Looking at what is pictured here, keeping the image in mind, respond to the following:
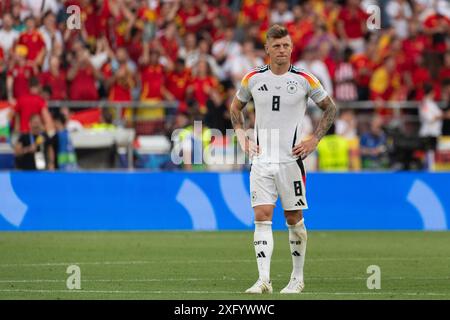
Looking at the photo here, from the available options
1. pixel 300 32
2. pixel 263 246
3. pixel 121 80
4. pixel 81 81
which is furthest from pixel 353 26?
pixel 263 246

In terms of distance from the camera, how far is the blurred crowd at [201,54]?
24.0 m

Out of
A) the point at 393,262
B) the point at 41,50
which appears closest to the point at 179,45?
the point at 41,50

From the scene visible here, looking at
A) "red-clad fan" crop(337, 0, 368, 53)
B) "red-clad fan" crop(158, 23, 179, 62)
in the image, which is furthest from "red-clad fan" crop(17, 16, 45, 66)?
"red-clad fan" crop(337, 0, 368, 53)

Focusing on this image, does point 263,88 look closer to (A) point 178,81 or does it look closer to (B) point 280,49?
(B) point 280,49

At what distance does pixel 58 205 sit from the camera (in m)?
20.8

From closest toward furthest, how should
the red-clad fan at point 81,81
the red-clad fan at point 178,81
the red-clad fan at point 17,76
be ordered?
the red-clad fan at point 17,76 < the red-clad fan at point 81,81 < the red-clad fan at point 178,81

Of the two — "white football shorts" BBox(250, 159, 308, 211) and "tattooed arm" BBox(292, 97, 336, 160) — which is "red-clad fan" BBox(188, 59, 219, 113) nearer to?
"tattooed arm" BBox(292, 97, 336, 160)

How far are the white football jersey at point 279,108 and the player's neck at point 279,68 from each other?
0.03 metres

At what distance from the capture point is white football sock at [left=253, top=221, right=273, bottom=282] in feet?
38.5

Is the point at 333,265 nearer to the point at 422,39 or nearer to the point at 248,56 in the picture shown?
the point at 248,56

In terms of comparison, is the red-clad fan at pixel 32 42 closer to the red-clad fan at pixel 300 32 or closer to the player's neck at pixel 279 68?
the red-clad fan at pixel 300 32

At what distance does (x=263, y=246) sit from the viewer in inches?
465

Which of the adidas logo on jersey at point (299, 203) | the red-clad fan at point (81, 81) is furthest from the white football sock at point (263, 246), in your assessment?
the red-clad fan at point (81, 81)
